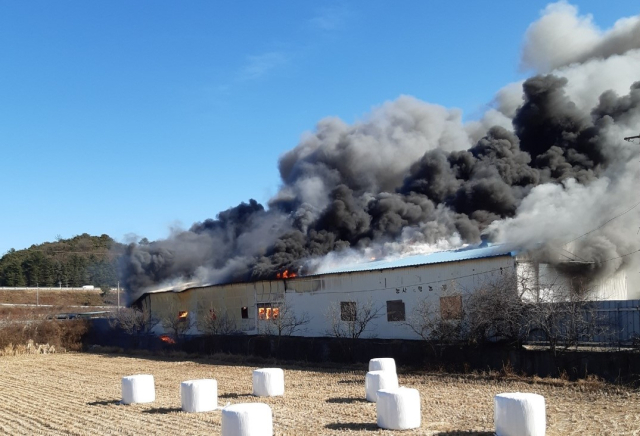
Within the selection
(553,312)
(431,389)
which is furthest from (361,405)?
(553,312)

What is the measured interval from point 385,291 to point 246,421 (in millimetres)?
19660

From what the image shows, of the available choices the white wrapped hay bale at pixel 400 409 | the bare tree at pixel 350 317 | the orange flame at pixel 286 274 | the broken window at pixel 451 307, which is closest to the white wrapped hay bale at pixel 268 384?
the white wrapped hay bale at pixel 400 409

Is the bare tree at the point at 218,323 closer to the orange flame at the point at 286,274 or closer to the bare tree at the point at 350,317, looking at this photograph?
the orange flame at the point at 286,274

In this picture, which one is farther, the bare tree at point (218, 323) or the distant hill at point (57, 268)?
the distant hill at point (57, 268)

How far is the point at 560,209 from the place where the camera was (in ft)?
101

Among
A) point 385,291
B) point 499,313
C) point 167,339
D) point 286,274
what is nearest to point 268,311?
point 286,274

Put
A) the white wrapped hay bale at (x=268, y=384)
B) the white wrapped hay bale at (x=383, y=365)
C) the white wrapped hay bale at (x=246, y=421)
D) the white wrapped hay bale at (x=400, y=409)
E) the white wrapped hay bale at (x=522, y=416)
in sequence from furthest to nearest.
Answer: the white wrapped hay bale at (x=383, y=365) < the white wrapped hay bale at (x=268, y=384) < the white wrapped hay bale at (x=400, y=409) < the white wrapped hay bale at (x=246, y=421) < the white wrapped hay bale at (x=522, y=416)

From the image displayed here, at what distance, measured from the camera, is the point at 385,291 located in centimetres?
3180

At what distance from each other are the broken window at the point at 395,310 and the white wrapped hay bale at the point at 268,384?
39.2 feet

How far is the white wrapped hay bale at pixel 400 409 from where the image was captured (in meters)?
14.0

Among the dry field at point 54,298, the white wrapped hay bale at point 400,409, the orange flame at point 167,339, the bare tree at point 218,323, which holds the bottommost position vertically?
the orange flame at point 167,339

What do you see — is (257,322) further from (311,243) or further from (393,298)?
(393,298)

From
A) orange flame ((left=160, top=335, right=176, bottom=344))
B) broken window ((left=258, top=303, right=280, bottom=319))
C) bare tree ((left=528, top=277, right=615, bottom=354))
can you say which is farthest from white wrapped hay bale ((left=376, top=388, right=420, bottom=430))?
orange flame ((left=160, top=335, right=176, bottom=344))

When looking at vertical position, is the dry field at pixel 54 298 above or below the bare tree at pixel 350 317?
above
